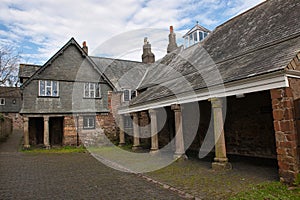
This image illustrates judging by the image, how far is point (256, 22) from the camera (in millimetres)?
12781

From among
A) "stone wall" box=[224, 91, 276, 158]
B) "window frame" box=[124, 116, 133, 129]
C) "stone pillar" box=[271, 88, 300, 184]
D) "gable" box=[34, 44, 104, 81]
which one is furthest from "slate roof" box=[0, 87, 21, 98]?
"stone pillar" box=[271, 88, 300, 184]

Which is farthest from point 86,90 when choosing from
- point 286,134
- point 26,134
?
point 286,134

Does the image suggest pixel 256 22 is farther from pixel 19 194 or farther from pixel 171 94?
pixel 19 194

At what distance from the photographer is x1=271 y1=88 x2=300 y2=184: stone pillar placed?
243 inches

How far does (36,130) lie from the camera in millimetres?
20484

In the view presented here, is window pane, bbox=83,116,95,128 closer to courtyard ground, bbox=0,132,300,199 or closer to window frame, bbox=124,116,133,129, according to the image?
window frame, bbox=124,116,133,129

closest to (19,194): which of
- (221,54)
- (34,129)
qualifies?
(221,54)

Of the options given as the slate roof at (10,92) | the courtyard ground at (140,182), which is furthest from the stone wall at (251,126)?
the slate roof at (10,92)

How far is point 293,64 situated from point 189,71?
763 centimetres

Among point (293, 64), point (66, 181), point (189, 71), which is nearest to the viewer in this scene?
point (293, 64)

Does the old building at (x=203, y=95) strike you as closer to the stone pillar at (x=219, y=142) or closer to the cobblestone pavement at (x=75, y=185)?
the stone pillar at (x=219, y=142)

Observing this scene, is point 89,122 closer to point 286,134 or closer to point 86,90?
point 86,90

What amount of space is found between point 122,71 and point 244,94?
1788cm

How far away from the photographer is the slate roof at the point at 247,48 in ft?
25.6
